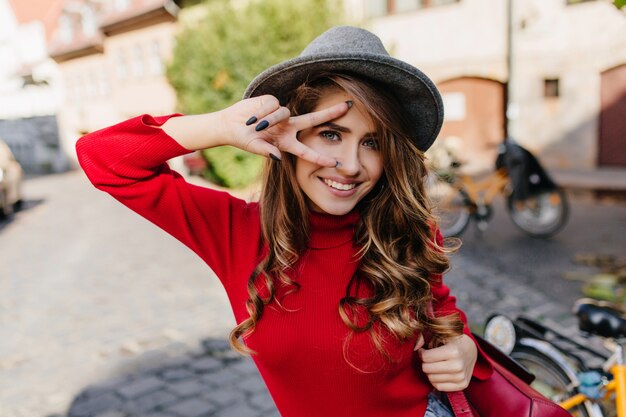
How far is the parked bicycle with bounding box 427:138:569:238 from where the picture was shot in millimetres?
7316

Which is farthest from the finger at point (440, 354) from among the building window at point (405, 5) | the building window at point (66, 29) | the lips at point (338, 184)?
the building window at point (66, 29)

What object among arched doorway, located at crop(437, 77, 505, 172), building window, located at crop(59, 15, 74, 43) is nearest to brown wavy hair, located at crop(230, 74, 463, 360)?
arched doorway, located at crop(437, 77, 505, 172)

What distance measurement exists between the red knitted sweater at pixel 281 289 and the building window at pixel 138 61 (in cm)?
2492

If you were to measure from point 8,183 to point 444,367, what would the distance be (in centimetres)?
1342

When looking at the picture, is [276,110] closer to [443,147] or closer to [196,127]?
[196,127]

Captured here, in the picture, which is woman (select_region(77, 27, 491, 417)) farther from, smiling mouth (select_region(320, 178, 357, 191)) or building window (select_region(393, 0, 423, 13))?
building window (select_region(393, 0, 423, 13))

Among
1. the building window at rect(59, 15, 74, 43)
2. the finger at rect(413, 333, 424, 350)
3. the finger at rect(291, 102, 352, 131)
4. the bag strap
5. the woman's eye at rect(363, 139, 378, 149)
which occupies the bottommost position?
the bag strap

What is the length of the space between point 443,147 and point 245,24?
24.3ft

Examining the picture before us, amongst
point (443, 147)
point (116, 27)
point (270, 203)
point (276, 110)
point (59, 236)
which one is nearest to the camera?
point (276, 110)

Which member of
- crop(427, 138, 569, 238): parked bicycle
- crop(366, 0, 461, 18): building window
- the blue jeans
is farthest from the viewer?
crop(366, 0, 461, 18): building window

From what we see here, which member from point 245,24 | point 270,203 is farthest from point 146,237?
point 270,203

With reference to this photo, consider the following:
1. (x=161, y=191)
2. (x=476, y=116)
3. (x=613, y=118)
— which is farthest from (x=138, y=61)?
(x=161, y=191)

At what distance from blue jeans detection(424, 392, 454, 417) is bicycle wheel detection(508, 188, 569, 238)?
6229 millimetres

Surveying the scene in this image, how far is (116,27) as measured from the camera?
25.5 m
